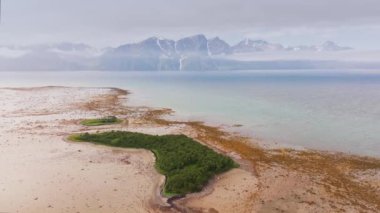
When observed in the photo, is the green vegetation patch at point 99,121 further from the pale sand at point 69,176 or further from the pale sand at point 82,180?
the pale sand at point 82,180

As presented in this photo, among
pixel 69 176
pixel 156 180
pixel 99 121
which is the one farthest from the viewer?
pixel 99 121

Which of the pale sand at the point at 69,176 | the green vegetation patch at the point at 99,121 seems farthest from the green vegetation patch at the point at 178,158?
the green vegetation patch at the point at 99,121

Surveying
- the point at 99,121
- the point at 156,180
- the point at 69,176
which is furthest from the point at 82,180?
the point at 99,121

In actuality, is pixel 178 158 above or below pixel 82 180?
above

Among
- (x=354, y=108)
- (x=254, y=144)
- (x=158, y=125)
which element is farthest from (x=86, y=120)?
(x=354, y=108)

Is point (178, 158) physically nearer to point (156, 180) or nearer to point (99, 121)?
point (156, 180)

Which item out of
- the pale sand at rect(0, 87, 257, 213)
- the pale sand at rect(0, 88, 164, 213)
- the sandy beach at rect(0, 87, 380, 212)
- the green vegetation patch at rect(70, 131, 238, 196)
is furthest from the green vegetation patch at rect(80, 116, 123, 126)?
the green vegetation patch at rect(70, 131, 238, 196)
